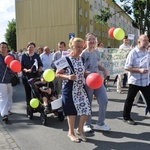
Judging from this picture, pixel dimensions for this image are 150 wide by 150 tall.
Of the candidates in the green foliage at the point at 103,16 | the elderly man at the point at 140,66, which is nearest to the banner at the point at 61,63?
the elderly man at the point at 140,66

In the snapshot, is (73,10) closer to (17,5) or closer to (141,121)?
(17,5)

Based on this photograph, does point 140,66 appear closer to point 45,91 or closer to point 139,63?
point 139,63

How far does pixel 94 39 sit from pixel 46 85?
1904 mm

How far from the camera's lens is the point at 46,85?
21.7 feet

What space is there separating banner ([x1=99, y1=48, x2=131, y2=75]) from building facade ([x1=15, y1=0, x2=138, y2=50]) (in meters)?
28.9

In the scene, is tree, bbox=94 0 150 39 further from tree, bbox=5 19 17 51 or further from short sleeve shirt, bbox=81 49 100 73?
tree, bbox=5 19 17 51

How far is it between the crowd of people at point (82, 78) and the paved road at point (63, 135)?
0.22m

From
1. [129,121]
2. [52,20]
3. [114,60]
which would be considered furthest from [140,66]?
[52,20]

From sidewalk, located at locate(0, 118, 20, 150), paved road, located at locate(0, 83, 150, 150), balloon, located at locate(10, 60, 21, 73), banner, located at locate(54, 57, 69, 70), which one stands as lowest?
sidewalk, located at locate(0, 118, 20, 150)

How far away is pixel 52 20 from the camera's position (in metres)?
39.9

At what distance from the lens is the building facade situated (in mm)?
38094

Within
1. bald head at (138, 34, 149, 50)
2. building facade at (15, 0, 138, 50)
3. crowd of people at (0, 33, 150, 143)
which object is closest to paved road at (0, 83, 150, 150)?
crowd of people at (0, 33, 150, 143)

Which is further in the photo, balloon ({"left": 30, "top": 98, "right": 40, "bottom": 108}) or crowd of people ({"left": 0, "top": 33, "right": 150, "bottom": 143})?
balloon ({"left": 30, "top": 98, "right": 40, "bottom": 108})

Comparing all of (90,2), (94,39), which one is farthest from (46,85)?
(90,2)
